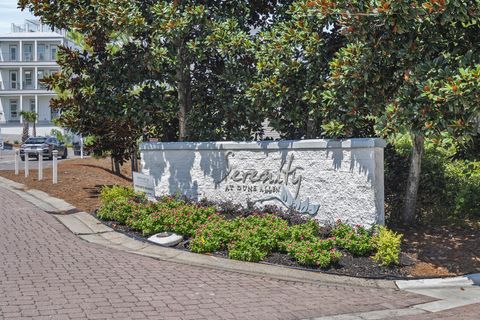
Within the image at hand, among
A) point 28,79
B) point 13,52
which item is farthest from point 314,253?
point 13,52

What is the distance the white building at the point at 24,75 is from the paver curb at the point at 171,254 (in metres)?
59.8

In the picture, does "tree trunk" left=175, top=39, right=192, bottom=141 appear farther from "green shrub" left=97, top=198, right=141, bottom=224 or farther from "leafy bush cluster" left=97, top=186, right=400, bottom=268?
"leafy bush cluster" left=97, top=186, right=400, bottom=268

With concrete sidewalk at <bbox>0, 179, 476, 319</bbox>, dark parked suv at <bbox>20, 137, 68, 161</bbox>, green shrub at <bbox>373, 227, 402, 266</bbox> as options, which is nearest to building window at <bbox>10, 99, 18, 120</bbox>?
dark parked suv at <bbox>20, 137, 68, 161</bbox>

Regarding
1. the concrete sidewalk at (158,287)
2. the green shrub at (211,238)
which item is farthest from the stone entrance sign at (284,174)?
the concrete sidewalk at (158,287)

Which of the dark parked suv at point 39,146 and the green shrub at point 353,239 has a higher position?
the dark parked suv at point 39,146

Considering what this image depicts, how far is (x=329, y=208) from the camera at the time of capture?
33.0 feet

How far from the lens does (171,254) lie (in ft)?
30.1

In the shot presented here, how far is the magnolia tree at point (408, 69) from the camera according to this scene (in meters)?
8.05

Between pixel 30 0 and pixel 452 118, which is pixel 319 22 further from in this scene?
pixel 30 0

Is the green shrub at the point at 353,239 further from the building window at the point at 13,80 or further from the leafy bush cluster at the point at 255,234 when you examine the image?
the building window at the point at 13,80

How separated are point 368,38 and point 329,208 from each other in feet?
9.85

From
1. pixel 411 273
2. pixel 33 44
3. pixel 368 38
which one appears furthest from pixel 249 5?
pixel 33 44

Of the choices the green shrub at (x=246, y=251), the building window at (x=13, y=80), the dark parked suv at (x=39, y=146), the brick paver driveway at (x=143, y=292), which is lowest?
the brick paver driveway at (x=143, y=292)

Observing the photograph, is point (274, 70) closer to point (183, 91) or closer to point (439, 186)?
point (183, 91)
